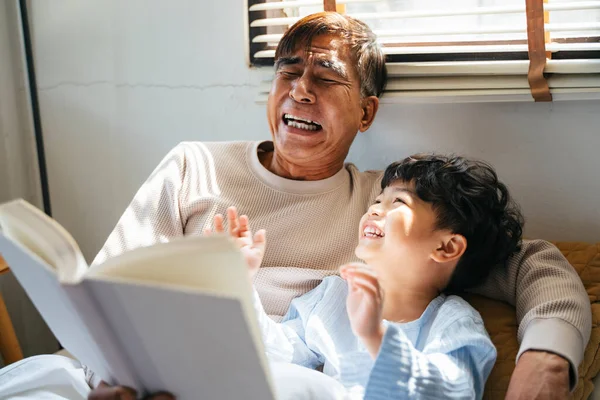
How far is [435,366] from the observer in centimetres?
114

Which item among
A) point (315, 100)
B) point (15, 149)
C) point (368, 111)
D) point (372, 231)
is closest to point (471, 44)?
point (368, 111)

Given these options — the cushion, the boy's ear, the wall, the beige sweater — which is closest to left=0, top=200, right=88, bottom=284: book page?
the beige sweater

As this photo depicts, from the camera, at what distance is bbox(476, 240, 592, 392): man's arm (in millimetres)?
1231

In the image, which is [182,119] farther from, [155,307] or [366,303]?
[155,307]

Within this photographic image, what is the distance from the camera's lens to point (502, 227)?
146 centimetres

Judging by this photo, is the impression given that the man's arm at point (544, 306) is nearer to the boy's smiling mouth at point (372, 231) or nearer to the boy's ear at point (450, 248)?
the boy's ear at point (450, 248)

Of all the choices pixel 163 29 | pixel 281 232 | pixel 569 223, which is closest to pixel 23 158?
pixel 163 29

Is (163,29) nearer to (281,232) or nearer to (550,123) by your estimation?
(281,232)

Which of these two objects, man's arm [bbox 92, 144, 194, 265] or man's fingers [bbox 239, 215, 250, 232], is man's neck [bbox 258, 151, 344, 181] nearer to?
man's arm [bbox 92, 144, 194, 265]

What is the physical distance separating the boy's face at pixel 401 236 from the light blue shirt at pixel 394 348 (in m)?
0.11

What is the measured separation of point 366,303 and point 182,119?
1211mm

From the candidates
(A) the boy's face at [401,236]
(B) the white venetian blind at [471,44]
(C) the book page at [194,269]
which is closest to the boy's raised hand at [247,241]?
(A) the boy's face at [401,236]

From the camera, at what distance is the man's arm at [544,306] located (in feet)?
4.04

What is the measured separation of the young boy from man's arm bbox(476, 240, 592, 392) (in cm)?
4
